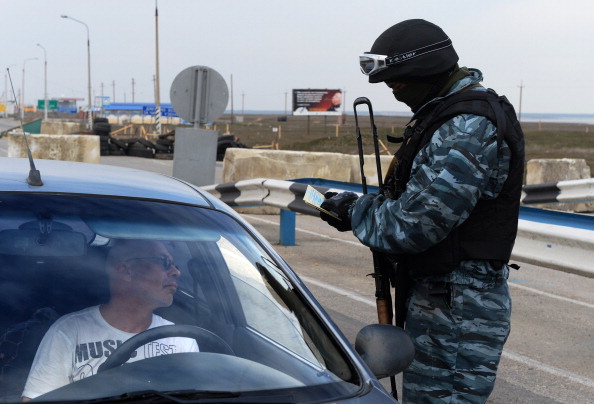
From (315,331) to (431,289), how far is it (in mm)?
599

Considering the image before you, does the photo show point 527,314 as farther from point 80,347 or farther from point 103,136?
point 103,136

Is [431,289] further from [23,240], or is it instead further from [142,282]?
[23,240]

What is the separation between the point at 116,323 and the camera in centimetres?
262

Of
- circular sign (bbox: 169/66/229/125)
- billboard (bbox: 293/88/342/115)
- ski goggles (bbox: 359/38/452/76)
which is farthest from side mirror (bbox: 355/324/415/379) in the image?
billboard (bbox: 293/88/342/115)

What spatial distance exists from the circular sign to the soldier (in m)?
8.40

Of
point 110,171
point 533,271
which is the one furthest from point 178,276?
point 533,271

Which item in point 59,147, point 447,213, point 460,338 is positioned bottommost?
point 59,147

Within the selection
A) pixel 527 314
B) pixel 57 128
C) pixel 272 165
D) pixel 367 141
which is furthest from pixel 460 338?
pixel 367 141

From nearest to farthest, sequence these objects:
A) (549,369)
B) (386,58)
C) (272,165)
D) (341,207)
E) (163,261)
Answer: (163,261) < (386,58) < (341,207) < (549,369) < (272,165)

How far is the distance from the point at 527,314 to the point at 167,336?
5.67 metres

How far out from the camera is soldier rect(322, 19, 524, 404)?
9.81 ft

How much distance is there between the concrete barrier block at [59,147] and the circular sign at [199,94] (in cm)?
1292

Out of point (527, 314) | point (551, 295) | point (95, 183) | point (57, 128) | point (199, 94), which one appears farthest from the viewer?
point (57, 128)

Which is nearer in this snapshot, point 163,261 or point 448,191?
point 163,261
